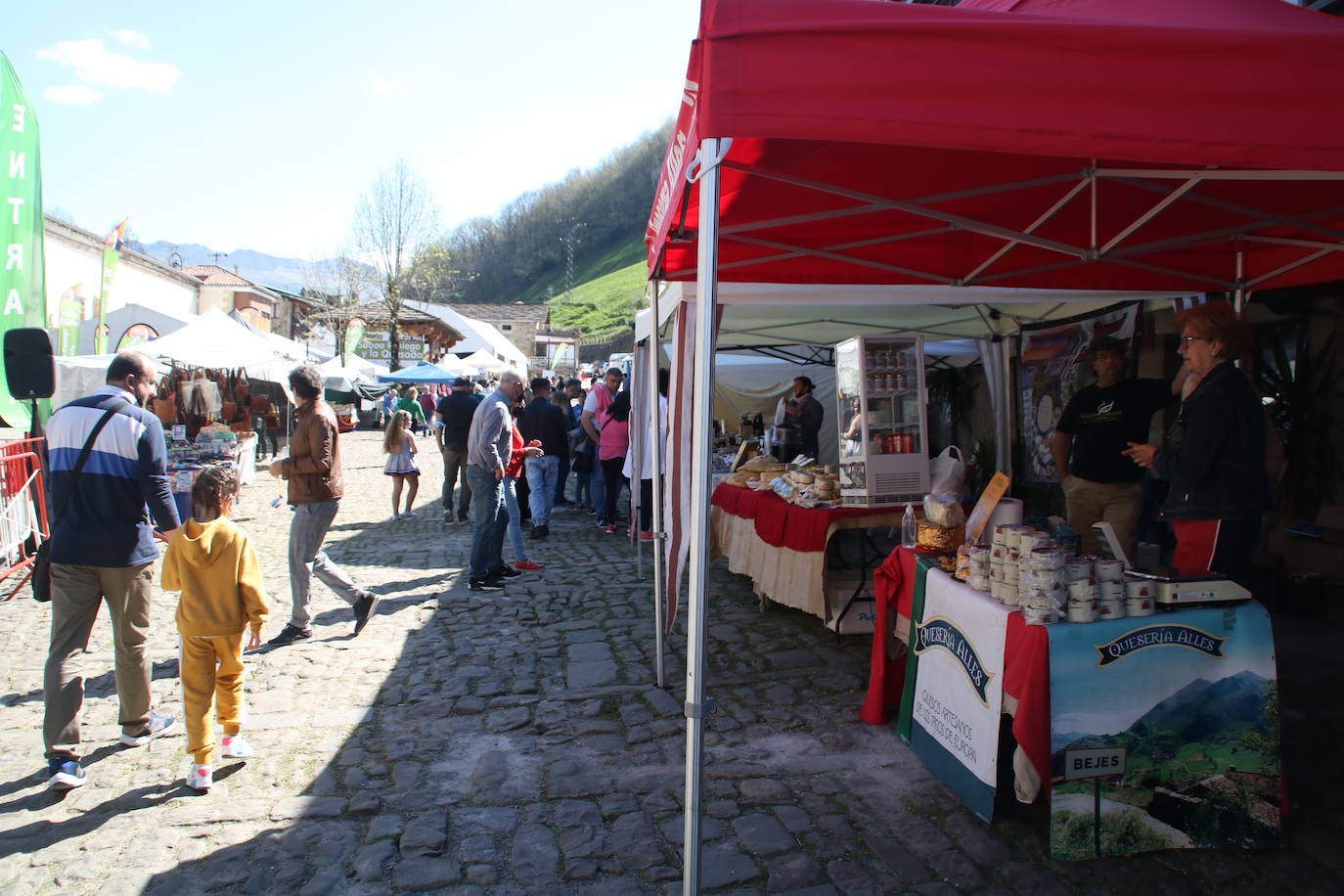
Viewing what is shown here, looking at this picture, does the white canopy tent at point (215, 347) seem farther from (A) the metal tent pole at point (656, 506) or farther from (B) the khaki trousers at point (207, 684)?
(B) the khaki trousers at point (207, 684)

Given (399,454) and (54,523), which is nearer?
(54,523)

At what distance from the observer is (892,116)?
212cm

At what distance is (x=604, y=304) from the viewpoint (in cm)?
8338

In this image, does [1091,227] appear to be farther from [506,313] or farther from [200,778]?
[506,313]

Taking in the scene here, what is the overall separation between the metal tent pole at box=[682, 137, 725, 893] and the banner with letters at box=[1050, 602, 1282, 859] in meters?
1.34

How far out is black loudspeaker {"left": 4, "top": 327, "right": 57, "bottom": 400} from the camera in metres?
4.58

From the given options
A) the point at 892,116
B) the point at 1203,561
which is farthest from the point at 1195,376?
the point at 892,116

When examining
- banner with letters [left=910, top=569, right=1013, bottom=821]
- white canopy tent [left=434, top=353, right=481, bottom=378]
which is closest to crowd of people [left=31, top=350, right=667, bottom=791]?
banner with letters [left=910, top=569, right=1013, bottom=821]

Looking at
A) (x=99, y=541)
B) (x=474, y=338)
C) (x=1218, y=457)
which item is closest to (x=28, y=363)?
(x=99, y=541)

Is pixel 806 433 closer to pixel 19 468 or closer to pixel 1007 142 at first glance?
pixel 1007 142

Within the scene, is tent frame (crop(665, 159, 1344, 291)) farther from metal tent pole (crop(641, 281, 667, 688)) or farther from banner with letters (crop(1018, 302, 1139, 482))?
banner with letters (crop(1018, 302, 1139, 482))

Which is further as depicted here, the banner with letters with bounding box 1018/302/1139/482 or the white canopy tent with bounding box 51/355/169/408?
the white canopy tent with bounding box 51/355/169/408

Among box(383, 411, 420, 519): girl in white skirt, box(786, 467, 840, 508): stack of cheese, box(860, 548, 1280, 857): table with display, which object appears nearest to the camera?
box(860, 548, 1280, 857): table with display

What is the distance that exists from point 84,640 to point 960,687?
383cm
